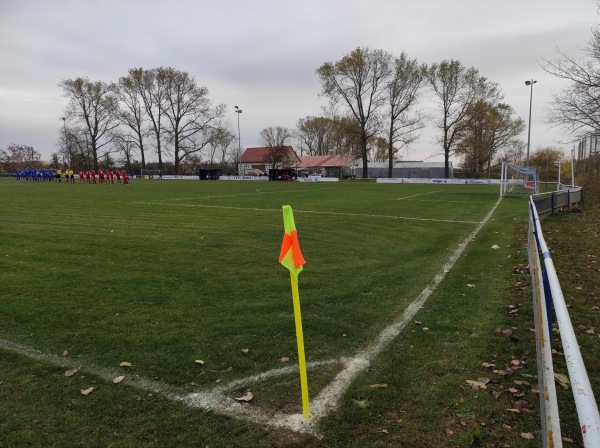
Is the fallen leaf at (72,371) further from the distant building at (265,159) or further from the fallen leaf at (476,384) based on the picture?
the distant building at (265,159)

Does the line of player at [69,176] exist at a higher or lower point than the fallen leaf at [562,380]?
higher

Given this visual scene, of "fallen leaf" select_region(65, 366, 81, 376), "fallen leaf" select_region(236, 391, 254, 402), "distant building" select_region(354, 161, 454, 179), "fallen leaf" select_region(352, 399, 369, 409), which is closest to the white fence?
"fallen leaf" select_region(352, 399, 369, 409)

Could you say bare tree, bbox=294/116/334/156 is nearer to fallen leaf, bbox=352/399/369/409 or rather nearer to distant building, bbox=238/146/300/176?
distant building, bbox=238/146/300/176

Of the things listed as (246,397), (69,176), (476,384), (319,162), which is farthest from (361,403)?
(319,162)

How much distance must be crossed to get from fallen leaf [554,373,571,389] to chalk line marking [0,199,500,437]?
1.52 m

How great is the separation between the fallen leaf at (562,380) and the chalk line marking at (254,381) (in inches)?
59.7

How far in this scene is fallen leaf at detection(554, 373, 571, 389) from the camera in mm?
3508

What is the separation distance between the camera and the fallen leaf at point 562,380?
138 inches

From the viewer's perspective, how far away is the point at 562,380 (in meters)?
3.58

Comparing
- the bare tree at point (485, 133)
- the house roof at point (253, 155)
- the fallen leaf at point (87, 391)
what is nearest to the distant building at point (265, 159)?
the house roof at point (253, 155)

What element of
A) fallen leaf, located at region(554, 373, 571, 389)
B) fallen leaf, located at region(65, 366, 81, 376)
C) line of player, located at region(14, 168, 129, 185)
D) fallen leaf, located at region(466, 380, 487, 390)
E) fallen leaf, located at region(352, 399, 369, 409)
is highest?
line of player, located at region(14, 168, 129, 185)

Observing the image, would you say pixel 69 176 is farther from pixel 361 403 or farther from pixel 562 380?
pixel 562 380

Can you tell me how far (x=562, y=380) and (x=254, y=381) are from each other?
2.66 metres

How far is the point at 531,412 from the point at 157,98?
77.1 m
